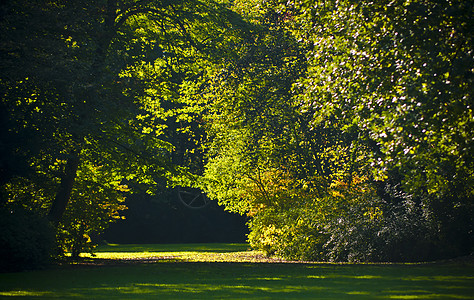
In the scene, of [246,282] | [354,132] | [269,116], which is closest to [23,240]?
[246,282]

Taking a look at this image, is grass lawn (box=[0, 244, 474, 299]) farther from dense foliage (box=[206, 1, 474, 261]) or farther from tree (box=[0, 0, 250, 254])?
tree (box=[0, 0, 250, 254])

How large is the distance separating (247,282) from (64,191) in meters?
9.57

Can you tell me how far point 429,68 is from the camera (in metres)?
12.9

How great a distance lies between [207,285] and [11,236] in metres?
6.05

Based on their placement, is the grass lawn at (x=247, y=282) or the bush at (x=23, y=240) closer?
the grass lawn at (x=247, y=282)

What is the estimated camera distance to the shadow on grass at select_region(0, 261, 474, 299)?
11805mm

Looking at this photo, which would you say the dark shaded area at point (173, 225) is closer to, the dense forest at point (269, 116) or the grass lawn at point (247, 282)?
the dense forest at point (269, 116)

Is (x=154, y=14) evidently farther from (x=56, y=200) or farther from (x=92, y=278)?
(x=92, y=278)

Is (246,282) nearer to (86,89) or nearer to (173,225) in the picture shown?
(86,89)

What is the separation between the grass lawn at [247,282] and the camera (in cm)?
1176

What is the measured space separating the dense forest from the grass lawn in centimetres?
217

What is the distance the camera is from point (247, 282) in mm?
14438

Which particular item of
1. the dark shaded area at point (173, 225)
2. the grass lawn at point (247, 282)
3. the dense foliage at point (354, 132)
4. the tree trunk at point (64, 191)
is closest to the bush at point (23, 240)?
the grass lawn at point (247, 282)

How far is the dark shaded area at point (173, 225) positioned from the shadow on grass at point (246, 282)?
28.7 meters
